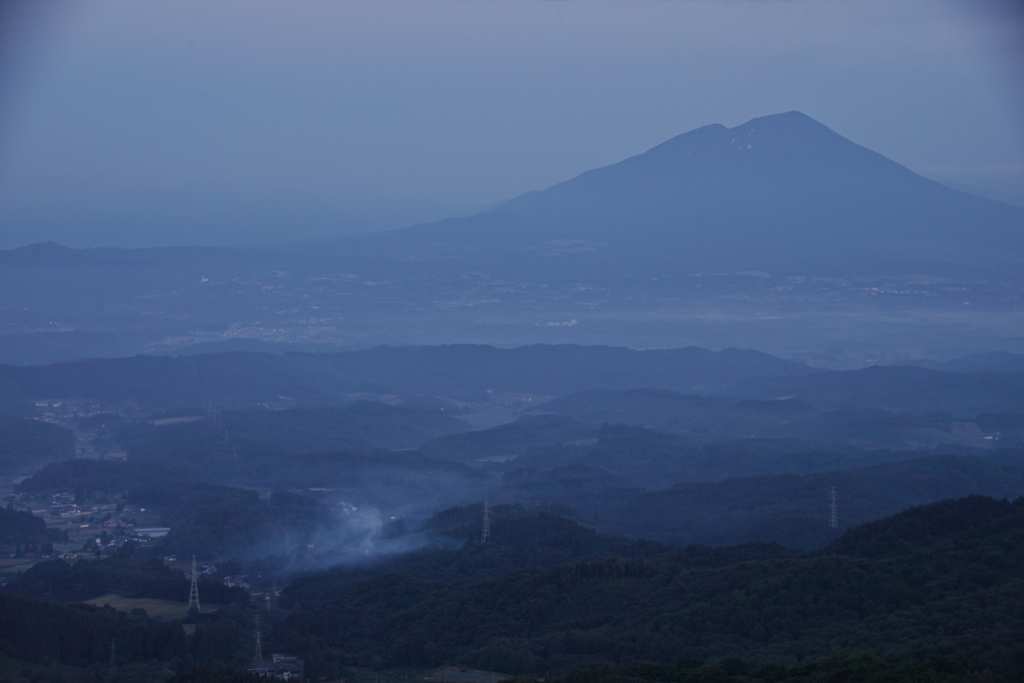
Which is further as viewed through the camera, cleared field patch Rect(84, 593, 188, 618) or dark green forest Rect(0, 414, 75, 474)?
dark green forest Rect(0, 414, 75, 474)

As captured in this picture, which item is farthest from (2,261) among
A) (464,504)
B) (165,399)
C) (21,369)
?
(464,504)

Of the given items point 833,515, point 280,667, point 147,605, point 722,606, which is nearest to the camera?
point 280,667

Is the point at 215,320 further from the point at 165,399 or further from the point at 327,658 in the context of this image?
the point at 327,658

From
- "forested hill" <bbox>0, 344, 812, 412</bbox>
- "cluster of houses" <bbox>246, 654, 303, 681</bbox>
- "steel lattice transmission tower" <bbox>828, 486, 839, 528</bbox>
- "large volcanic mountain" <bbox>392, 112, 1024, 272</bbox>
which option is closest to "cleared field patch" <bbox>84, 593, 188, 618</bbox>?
"cluster of houses" <bbox>246, 654, 303, 681</bbox>

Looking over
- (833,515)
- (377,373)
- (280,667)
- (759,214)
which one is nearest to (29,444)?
(377,373)

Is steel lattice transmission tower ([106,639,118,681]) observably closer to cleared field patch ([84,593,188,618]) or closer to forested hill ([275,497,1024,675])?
forested hill ([275,497,1024,675])

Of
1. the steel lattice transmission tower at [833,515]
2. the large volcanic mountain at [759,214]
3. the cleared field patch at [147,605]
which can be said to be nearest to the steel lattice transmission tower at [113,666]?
the cleared field patch at [147,605]

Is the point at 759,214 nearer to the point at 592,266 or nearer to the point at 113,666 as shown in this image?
the point at 592,266
